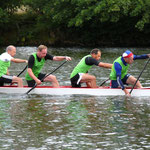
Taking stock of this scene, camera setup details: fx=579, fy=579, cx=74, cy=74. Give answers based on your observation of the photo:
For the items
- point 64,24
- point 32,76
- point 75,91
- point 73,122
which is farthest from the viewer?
point 64,24

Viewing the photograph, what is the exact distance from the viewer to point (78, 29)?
61.5 meters

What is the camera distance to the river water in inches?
471

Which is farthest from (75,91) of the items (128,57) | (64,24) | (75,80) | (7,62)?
(64,24)

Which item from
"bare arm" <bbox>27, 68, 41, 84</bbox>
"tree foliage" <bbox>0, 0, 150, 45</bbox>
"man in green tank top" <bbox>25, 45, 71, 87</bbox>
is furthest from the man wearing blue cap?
"tree foliage" <bbox>0, 0, 150, 45</bbox>

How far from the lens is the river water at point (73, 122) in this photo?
11969 millimetres

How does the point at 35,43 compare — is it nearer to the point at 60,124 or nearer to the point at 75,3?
the point at 75,3

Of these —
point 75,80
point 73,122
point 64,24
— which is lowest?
point 73,122

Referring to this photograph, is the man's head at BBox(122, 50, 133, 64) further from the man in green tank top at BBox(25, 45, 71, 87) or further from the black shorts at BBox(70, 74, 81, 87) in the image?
the man in green tank top at BBox(25, 45, 71, 87)

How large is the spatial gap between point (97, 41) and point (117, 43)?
7.12 feet

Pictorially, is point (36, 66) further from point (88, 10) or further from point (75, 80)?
point (88, 10)

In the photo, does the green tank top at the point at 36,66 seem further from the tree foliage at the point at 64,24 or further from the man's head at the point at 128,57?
the tree foliage at the point at 64,24

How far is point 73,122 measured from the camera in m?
14.2

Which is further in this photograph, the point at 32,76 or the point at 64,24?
the point at 64,24

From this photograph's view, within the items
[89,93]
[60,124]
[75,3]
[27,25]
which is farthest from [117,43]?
[60,124]
